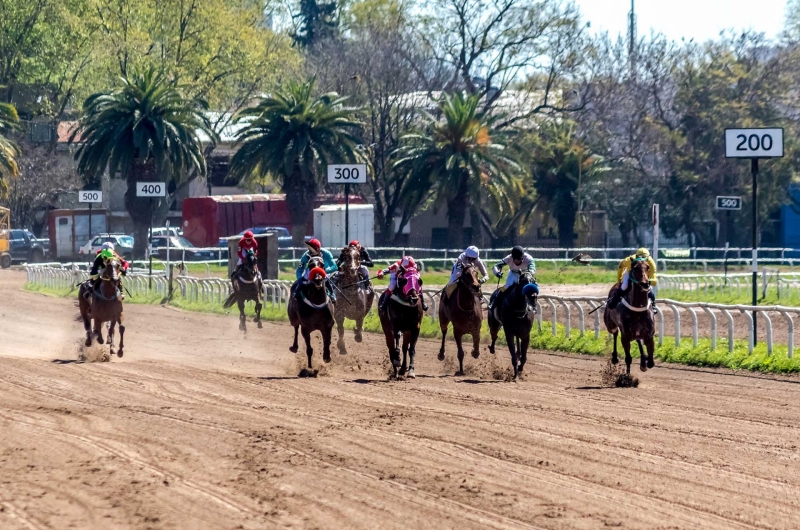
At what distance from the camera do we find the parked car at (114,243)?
51.6 metres

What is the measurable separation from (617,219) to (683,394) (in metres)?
41.1

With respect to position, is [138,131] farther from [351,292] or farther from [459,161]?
[351,292]

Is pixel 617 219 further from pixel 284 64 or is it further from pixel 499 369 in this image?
pixel 499 369

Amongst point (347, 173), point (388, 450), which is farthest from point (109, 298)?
point (388, 450)

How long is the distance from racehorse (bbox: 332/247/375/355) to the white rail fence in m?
2.50

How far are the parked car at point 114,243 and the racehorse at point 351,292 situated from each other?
3109 centimetres

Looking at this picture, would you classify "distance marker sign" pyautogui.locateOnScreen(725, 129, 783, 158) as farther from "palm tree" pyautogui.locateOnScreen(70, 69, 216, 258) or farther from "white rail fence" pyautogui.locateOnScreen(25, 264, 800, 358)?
"palm tree" pyautogui.locateOnScreen(70, 69, 216, 258)

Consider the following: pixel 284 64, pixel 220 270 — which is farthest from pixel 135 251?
pixel 284 64

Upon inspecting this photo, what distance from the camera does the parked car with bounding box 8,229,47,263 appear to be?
Answer: 55.9 metres

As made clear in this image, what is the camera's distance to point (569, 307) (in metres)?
23.6

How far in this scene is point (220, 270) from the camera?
44.4 metres

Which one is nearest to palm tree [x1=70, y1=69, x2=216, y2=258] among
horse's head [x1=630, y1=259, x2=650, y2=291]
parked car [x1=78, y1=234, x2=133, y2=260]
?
parked car [x1=78, y1=234, x2=133, y2=260]

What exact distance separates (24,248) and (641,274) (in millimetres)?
45729

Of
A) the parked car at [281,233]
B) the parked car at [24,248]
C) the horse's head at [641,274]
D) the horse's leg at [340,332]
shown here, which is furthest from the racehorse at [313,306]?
the parked car at [24,248]
